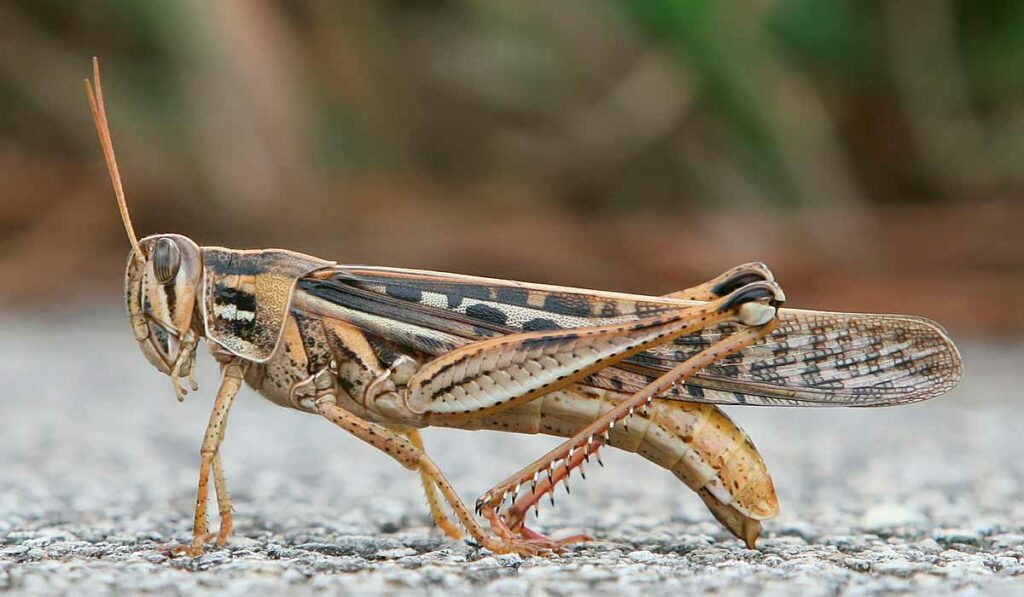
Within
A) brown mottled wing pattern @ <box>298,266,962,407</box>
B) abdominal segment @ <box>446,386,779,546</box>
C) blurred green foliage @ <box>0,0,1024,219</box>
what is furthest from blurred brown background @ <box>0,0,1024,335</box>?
abdominal segment @ <box>446,386,779,546</box>

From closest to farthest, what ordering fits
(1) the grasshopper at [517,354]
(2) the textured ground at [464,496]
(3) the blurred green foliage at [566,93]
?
(2) the textured ground at [464,496] < (1) the grasshopper at [517,354] < (3) the blurred green foliage at [566,93]

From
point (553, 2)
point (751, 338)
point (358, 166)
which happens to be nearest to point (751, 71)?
point (553, 2)

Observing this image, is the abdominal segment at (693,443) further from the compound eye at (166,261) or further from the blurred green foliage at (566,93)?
the blurred green foliage at (566,93)

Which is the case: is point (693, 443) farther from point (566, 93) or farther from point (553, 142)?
point (553, 142)

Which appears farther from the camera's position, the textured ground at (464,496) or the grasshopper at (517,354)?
the grasshopper at (517,354)

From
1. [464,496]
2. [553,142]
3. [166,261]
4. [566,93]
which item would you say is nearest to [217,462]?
[166,261]

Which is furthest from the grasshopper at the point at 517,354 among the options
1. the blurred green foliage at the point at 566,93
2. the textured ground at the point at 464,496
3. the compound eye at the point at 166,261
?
the blurred green foliage at the point at 566,93

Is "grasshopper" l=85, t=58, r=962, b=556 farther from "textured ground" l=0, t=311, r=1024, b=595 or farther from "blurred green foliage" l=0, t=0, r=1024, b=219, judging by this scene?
"blurred green foliage" l=0, t=0, r=1024, b=219
